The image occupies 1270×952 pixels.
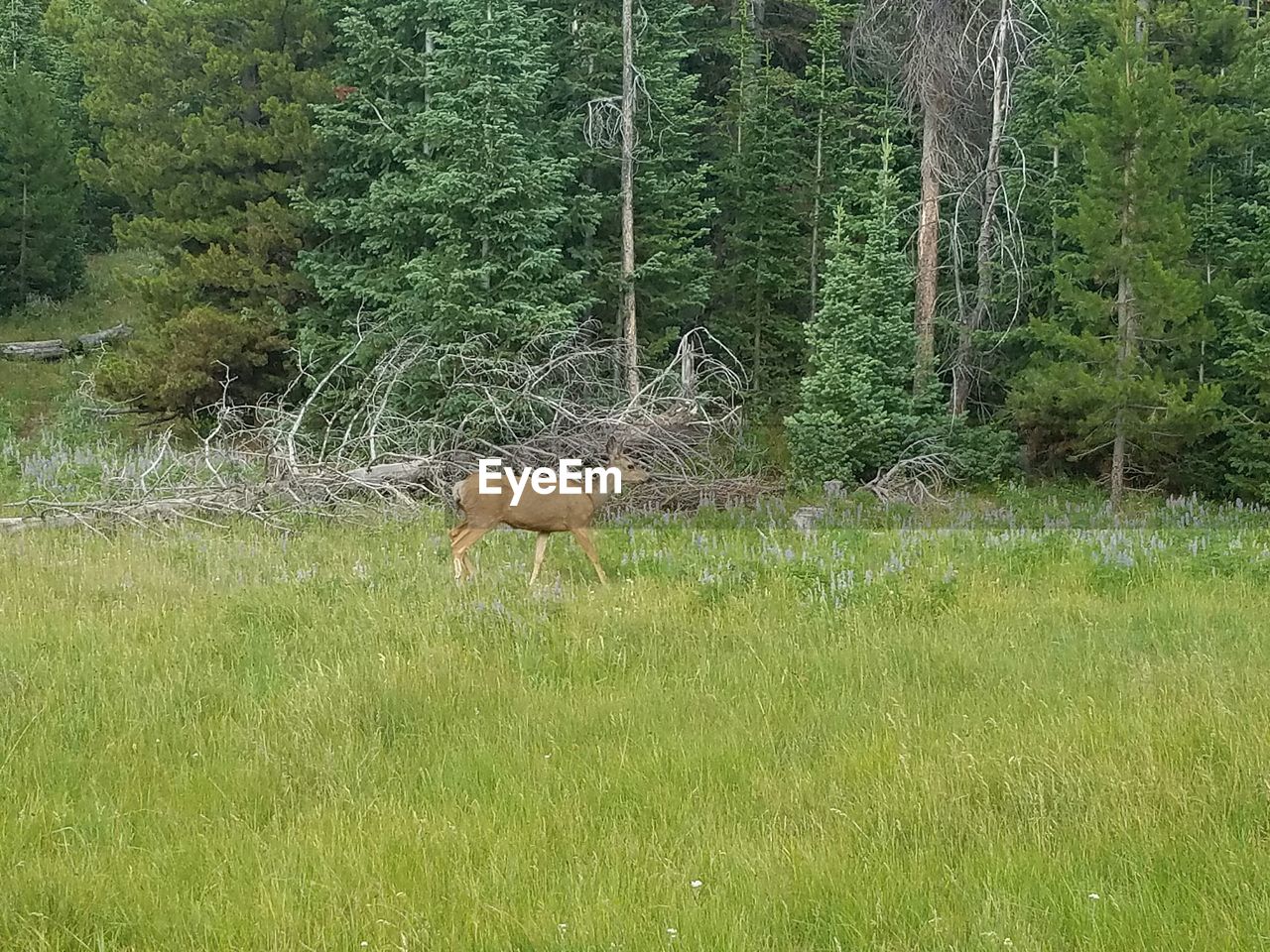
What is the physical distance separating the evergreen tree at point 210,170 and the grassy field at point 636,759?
10.8 metres

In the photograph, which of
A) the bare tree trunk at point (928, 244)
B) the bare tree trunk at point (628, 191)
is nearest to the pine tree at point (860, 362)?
the bare tree trunk at point (928, 244)

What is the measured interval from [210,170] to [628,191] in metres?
7.32

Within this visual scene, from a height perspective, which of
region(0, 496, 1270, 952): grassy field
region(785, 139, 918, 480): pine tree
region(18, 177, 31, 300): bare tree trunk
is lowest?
region(0, 496, 1270, 952): grassy field

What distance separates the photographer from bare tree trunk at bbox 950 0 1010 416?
58.3ft

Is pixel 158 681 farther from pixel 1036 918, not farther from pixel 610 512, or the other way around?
pixel 610 512

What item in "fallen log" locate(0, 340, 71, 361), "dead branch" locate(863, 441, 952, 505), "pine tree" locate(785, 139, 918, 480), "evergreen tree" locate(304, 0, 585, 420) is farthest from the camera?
"fallen log" locate(0, 340, 71, 361)

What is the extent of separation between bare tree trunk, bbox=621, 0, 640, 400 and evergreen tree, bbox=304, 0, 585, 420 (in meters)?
0.89

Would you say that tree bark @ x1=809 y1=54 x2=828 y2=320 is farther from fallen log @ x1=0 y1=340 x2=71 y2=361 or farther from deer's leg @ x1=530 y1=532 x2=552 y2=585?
fallen log @ x1=0 y1=340 x2=71 y2=361

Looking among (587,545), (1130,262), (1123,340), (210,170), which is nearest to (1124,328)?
(1123,340)

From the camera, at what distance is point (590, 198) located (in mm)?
18547

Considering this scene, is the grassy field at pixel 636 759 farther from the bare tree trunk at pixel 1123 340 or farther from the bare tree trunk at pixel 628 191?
the bare tree trunk at pixel 628 191

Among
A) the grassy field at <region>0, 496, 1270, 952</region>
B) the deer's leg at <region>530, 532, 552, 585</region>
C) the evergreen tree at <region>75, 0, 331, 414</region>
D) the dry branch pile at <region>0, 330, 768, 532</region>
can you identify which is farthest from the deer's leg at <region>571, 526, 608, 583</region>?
the evergreen tree at <region>75, 0, 331, 414</region>

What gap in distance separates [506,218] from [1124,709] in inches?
506

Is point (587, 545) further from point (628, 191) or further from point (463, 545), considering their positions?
point (628, 191)
